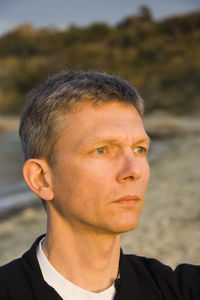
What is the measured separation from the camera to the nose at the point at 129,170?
64.7 inches

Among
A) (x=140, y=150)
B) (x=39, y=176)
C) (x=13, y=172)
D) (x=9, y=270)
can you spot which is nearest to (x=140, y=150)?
(x=140, y=150)

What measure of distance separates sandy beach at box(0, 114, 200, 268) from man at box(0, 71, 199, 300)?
312 centimetres

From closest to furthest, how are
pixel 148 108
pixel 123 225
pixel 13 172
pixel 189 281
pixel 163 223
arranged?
pixel 123 225, pixel 189 281, pixel 163 223, pixel 13 172, pixel 148 108

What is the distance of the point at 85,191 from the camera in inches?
66.1

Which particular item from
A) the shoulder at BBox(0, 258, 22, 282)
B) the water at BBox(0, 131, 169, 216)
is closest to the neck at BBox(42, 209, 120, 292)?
the shoulder at BBox(0, 258, 22, 282)

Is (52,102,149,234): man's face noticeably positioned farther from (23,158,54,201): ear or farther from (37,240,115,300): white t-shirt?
(37,240,115,300): white t-shirt

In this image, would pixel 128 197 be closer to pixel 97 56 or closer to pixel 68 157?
pixel 68 157

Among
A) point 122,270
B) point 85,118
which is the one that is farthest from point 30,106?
point 122,270

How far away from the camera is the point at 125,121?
69.9 inches

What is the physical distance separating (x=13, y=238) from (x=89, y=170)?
15.7ft

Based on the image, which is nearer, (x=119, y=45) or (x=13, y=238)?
(x=13, y=238)

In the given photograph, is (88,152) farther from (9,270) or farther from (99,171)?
(9,270)

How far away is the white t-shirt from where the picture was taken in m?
1.69

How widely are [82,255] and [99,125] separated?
0.50 meters
